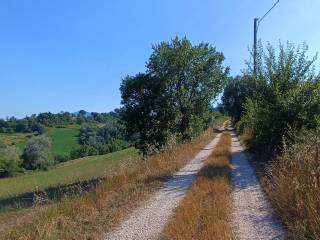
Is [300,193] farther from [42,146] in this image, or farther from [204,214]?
[42,146]

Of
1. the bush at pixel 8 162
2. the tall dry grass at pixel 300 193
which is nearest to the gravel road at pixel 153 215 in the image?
the tall dry grass at pixel 300 193

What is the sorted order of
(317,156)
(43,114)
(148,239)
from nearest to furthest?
(148,239) → (317,156) → (43,114)

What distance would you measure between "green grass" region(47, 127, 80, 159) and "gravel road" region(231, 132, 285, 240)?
9910 centimetres

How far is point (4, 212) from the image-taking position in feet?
45.0

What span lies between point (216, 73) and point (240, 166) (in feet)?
64.8

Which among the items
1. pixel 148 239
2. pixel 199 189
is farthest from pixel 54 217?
pixel 199 189

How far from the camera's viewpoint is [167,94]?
1334 inches

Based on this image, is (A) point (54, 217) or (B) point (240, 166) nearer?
(A) point (54, 217)

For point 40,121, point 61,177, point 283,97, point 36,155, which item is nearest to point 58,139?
point 36,155

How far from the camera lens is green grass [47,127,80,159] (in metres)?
118

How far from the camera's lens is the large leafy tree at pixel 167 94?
3378 centimetres

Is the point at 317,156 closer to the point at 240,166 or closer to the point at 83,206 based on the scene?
the point at 83,206

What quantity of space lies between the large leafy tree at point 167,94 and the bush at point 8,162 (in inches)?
2383

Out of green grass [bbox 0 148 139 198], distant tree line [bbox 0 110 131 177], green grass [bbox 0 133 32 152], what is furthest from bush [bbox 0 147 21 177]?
green grass [bbox 0 133 32 152]
